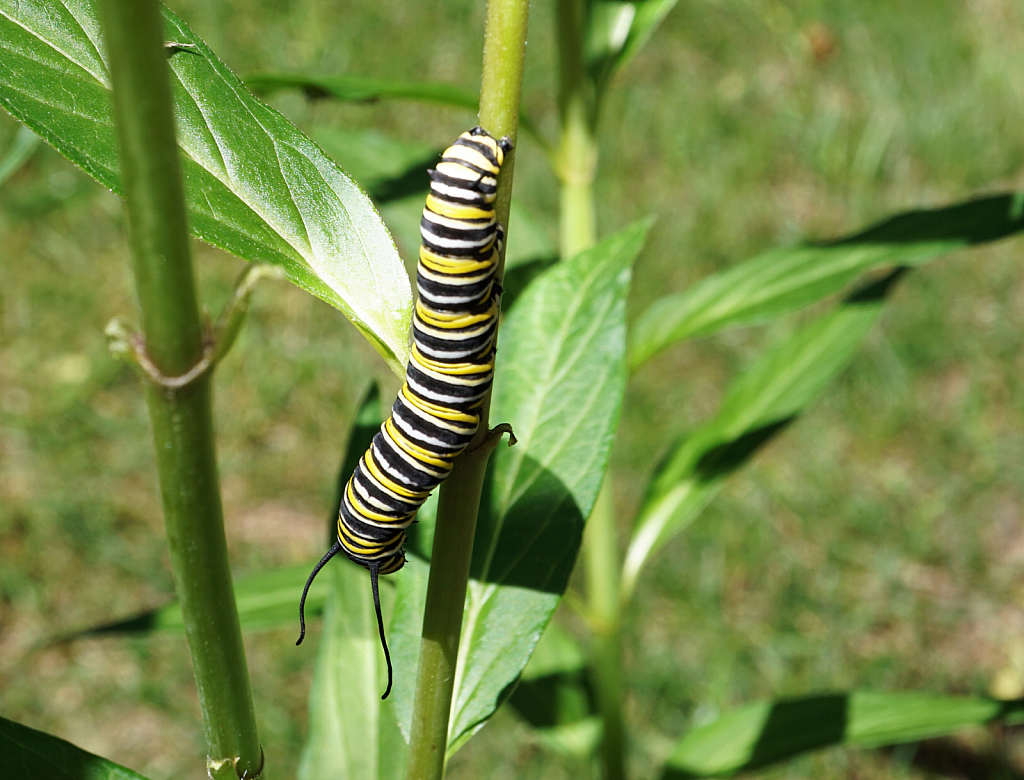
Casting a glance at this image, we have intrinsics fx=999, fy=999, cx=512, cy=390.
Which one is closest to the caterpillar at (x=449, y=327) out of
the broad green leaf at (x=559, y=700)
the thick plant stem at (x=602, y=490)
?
the thick plant stem at (x=602, y=490)

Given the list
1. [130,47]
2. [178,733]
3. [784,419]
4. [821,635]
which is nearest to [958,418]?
[821,635]

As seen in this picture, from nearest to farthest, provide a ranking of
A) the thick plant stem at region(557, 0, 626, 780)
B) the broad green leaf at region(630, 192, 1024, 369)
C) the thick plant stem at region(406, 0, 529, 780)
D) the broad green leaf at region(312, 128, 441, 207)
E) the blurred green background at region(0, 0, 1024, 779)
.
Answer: the thick plant stem at region(406, 0, 529, 780)
the broad green leaf at region(630, 192, 1024, 369)
the thick plant stem at region(557, 0, 626, 780)
the broad green leaf at region(312, 128, 441, 207)
the blurred green background at region(0, 0, 1024, 779)

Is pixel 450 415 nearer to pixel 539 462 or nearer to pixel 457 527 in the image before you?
pixel 457 527

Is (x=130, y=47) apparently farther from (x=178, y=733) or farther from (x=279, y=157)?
(x=178, y=733)

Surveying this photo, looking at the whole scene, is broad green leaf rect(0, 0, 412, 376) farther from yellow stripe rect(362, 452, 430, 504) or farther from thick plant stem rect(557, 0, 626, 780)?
thick plant stem rect(557, 0, 626, 780)

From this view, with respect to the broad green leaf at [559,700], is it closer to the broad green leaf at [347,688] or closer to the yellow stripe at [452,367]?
the broad green leaf at [347,688]

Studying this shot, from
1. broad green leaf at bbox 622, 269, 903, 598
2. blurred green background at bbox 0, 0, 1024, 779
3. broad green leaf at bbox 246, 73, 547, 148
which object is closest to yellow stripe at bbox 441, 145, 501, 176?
broad green leaf at bbox 246, 73, 547, 148
